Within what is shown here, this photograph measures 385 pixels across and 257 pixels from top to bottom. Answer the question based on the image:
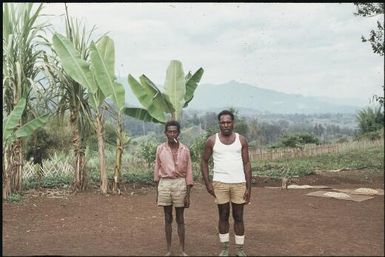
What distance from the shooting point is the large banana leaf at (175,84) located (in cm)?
995

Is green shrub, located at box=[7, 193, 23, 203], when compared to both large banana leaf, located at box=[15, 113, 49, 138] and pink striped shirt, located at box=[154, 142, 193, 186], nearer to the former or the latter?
large banana leaf, located at box=[15, 113, 49, 138]

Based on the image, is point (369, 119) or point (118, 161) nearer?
point (118, 161)

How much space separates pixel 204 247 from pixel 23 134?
4486 mm

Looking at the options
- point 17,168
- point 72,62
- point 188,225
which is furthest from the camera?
point 72,62

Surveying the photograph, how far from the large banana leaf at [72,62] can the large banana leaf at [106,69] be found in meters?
0.17

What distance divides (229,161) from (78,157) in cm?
552

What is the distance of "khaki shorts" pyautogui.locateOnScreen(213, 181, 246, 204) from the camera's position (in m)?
4.67

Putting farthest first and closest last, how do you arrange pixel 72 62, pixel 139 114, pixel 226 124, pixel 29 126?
1. pixel 139 114
2. pixel 72 62
3. pixel 29 126
4. pixel 226 124

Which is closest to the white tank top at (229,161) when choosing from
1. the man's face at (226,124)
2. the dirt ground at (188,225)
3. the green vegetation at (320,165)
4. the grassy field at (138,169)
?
the man's face at (226,124)

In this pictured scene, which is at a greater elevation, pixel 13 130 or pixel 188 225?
pixel 13 130

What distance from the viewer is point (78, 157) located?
9.48 metres

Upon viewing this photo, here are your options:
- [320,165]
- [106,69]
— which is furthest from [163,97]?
[320,165]

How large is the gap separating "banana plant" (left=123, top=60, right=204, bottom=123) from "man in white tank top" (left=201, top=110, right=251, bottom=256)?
518cm

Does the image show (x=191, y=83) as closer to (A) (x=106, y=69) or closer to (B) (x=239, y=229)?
(A) (x=106, y=69)
